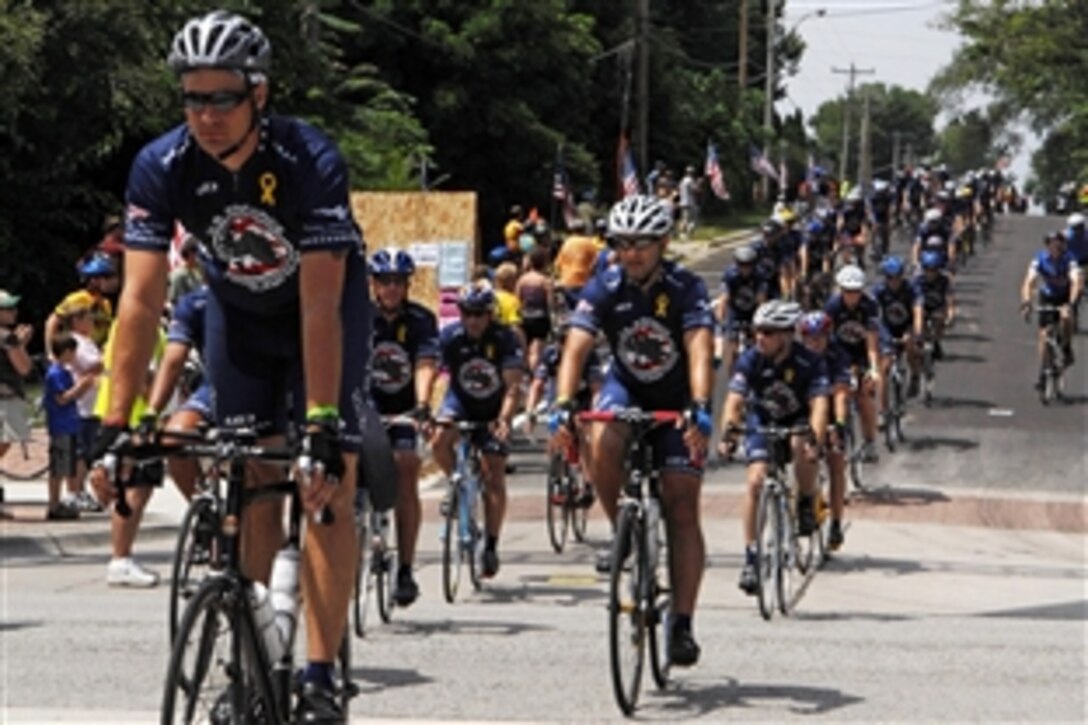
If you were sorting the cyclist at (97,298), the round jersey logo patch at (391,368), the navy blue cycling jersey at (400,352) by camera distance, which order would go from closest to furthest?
the navy blue cycling jersey at (400,352) < the round jersey logo patch at (391,368) < the cyclist at (97,298)

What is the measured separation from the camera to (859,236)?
1823 inches

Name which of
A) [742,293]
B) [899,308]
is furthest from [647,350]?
[742,293]

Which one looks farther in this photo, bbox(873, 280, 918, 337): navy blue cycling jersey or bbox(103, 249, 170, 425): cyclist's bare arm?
bbox(873, 280, 918, 337): navy blue cycling jersey

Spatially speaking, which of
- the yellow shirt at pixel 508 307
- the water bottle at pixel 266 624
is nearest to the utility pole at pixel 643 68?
the yellow shirt at pixel 508 307

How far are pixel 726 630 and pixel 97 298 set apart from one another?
24.8 ft

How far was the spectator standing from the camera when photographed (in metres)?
18.2

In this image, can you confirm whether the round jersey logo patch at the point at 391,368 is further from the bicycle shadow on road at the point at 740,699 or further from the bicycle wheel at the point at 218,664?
the bicycle wheel at the point at 218,664

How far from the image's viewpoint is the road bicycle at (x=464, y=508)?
15.1 m

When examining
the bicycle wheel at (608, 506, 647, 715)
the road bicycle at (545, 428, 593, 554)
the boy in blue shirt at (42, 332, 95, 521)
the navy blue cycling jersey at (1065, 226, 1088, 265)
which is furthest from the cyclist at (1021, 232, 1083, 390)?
the bicycle wheel at (608, 506, 647, 715)

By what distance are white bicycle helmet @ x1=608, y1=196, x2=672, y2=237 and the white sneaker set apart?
5.21m

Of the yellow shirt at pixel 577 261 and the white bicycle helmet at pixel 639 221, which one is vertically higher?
the white bicycle helmet at pixel 639 221

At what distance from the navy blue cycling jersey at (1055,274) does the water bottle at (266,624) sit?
25.7 m

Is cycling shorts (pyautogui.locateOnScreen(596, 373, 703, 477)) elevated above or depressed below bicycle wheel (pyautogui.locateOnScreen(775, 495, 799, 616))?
above

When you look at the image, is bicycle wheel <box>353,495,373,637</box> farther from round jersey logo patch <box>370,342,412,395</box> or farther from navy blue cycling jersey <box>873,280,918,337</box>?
navy blue cycling jersey <box>873,280,918,337</box>
